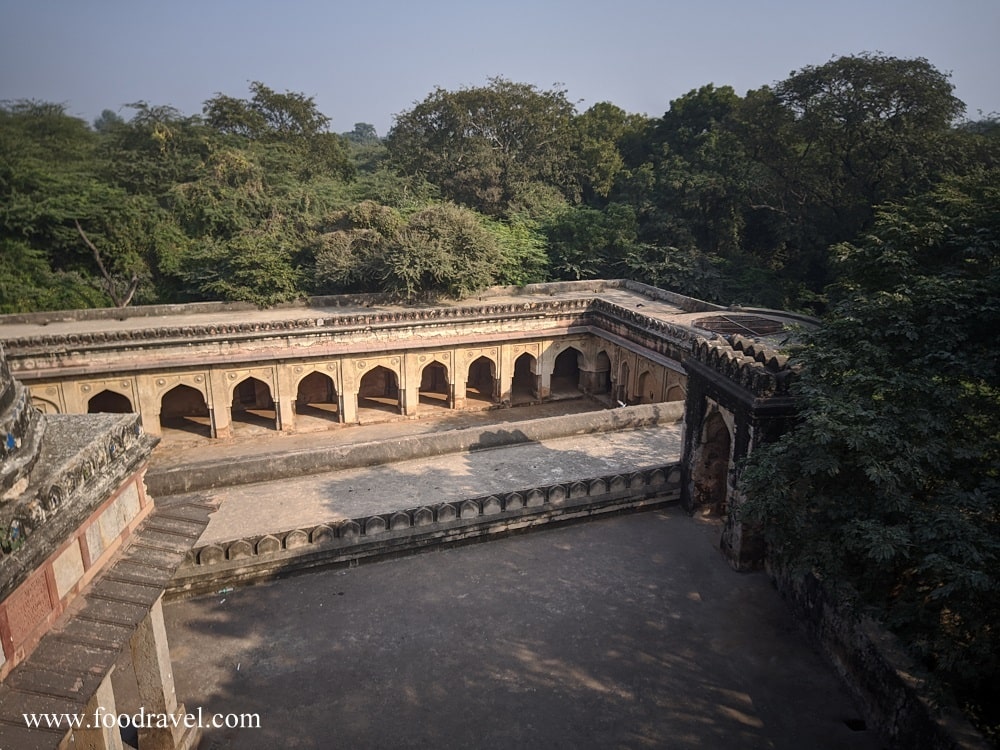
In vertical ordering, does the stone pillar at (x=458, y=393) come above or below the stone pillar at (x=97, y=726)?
below

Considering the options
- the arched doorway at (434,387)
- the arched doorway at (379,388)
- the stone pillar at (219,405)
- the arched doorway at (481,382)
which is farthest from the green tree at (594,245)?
the stone pillar at (219,405)

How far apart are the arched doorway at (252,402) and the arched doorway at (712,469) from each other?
1470 centimetres

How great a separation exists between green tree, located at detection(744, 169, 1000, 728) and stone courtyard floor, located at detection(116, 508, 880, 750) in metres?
1.64

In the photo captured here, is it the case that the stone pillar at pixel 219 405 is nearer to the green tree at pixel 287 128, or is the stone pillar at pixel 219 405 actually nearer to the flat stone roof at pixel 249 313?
the flat stone roof at pixel 249 313

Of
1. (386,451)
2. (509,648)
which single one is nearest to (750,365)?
(509,648)

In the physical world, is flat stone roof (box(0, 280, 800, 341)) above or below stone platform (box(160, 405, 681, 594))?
above

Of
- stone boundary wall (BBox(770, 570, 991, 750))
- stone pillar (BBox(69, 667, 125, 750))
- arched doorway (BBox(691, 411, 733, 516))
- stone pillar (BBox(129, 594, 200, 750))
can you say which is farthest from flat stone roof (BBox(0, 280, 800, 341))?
stone pillar (BBox(69, 667, 125, 750))

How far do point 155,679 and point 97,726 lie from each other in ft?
3.95

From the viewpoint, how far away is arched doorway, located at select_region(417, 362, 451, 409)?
920 inches

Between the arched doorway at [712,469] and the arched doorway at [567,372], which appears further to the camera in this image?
the arched doorway at [567,372]

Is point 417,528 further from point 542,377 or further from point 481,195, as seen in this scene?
point 481,195

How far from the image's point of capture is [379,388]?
936 inches

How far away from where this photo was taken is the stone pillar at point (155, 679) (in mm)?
6168

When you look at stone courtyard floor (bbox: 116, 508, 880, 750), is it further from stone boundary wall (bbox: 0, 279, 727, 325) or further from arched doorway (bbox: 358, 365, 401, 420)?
stone boundary wall (bbox: 0, 279, 727, 325)
